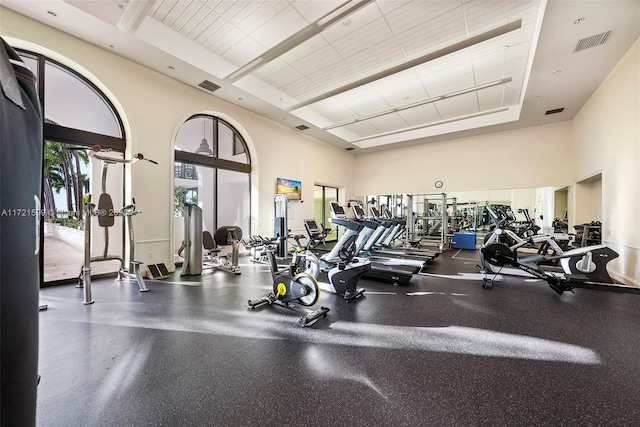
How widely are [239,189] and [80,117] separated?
355 centimetres

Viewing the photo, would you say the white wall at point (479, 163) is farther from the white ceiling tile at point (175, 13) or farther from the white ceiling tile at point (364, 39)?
the white ceiling tile at point (175, 13)

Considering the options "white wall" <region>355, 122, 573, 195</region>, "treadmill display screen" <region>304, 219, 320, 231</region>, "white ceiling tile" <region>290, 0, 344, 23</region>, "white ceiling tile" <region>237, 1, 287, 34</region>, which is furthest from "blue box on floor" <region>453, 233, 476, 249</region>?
"white ceiling tile" <region>237, 1, 287, 34</region>

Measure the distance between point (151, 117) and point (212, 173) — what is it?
5.84ft

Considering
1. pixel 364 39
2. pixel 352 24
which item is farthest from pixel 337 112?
pixel 352 24

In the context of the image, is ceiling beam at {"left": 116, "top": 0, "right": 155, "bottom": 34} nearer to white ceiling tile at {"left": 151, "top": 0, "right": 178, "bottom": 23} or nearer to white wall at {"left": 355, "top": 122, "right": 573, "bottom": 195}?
white ceiling tile at {"left": 151, "top": 0, "right": 178, "bottom": 23}

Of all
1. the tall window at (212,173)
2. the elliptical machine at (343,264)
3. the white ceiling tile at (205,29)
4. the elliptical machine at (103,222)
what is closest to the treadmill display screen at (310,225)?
the elliptical machine at (343,264)

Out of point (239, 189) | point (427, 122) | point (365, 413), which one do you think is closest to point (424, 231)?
point (427, 122)

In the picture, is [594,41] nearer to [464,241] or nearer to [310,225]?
[310,225]

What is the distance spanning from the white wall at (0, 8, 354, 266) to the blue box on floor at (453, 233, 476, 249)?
6354mm

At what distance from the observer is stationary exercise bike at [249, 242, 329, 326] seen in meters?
3.01

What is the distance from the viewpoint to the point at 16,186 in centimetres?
74

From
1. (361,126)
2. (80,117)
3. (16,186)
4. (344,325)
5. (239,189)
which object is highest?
(361,126)

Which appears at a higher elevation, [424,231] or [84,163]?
[84,163]

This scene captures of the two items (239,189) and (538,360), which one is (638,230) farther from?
(239,189)
